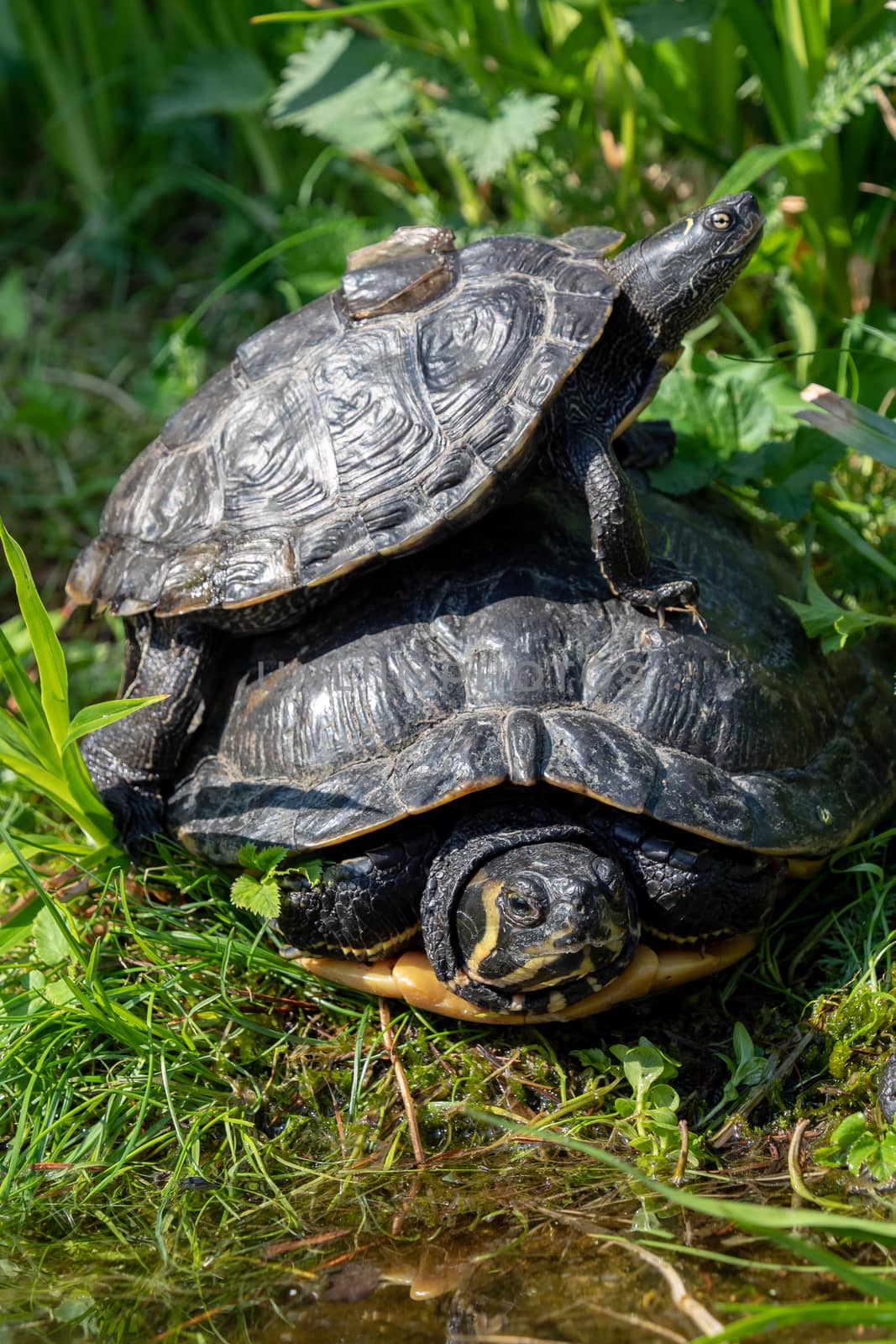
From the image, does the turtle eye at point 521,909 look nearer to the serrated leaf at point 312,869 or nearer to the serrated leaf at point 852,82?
the serrated leaf at point 312,869

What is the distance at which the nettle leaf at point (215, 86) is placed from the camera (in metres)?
4.71

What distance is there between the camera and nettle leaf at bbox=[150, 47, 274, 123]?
186 inches

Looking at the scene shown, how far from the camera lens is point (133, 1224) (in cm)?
234

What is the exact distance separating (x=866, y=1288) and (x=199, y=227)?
17.0 feet

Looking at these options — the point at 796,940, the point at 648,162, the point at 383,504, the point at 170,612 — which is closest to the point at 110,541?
the point at 170,612

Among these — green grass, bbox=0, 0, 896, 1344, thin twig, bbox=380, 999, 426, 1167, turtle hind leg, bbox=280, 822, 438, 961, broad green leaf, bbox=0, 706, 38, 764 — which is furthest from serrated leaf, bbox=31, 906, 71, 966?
thin twig, bbox=380, 999, 426, 1167

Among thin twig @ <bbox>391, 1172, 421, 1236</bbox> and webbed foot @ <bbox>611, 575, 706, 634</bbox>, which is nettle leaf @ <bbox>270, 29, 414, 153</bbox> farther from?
thin twig @ <bbox>391, 1172, 421, 1236</bbox>

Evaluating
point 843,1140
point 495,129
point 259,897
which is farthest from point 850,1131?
point 495,129

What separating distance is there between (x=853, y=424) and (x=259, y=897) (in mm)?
1727

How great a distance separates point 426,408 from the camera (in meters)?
2.66

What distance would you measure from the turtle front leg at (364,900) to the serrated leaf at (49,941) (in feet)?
1.69

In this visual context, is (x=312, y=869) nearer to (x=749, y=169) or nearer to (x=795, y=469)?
(x=795, y=469)

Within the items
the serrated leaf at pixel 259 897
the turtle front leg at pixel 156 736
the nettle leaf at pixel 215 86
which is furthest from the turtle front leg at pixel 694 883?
the nettle leaf at pixel 215 86

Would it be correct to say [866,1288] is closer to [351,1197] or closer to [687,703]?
[351,1197]
